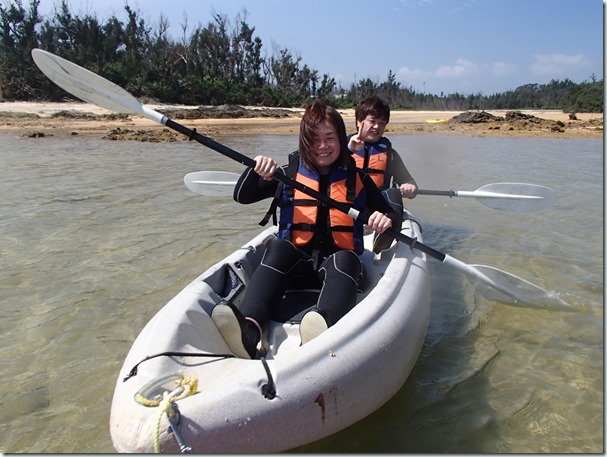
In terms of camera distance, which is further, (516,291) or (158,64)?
(158,64)

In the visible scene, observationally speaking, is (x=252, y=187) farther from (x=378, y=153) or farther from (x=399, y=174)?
(x=399, y=174)

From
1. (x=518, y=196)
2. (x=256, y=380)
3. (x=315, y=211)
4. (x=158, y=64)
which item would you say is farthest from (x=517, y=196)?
(x=158, y=64)

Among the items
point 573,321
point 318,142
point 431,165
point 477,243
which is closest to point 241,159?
point 318,142

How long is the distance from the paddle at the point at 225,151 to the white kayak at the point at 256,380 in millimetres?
595

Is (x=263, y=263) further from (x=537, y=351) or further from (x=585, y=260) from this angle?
(x=585, y=260)

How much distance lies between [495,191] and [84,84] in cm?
304

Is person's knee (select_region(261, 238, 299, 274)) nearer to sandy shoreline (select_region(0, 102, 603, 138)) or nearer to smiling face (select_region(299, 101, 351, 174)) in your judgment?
smiling face (select_region(299, 101, 351, 174))

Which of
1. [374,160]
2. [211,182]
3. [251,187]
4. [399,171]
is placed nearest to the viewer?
[251,187]

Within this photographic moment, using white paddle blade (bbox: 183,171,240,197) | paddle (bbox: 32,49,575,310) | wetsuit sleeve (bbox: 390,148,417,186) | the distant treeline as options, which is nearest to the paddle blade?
paddle (bbox: 32,49,575,310)

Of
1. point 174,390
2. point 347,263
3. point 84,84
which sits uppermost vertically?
point 84,84

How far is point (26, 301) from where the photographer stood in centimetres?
329

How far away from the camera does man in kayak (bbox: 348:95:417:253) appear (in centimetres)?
371

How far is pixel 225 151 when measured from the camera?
108 inches

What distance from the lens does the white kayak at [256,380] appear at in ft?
5.05
